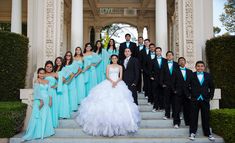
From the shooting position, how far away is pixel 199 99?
22.4 ft

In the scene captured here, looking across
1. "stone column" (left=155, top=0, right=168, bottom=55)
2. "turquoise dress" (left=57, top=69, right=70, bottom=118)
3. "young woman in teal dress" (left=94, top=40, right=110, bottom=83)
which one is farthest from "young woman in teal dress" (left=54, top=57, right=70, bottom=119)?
"stone column" (left=155, top=0, right=168, bottom=55)

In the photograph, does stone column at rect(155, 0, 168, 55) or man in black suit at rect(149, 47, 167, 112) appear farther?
stone column at rect(155, 0, 168, 55)

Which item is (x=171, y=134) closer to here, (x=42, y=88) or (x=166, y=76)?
(x=166, y=76)

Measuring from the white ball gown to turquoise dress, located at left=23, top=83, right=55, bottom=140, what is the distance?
754mm

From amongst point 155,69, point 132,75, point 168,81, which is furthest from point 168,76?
point 132,75

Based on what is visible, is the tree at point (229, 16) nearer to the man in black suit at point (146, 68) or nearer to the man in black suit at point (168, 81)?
the man in black suit at point (146, 68)

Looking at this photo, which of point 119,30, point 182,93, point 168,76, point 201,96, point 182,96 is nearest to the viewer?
point 201,96

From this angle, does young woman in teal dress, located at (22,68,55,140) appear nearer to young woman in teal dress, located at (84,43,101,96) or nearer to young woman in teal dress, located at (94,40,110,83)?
young woman in teal dress, located at (84,43,101,96)

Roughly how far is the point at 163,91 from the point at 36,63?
18.6 ft

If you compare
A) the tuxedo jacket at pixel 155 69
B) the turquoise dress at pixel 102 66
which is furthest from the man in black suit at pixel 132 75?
the turquoise dress at pixel 102 66

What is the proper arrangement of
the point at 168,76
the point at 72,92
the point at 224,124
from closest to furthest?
the point at 224,124 < the point at 168,76 < the point at 72,92

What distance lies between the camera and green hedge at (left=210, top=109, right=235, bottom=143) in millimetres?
6484

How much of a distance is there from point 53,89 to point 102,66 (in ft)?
A: 8.51

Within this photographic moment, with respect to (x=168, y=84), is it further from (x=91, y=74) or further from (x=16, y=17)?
(x=16, y=17)
